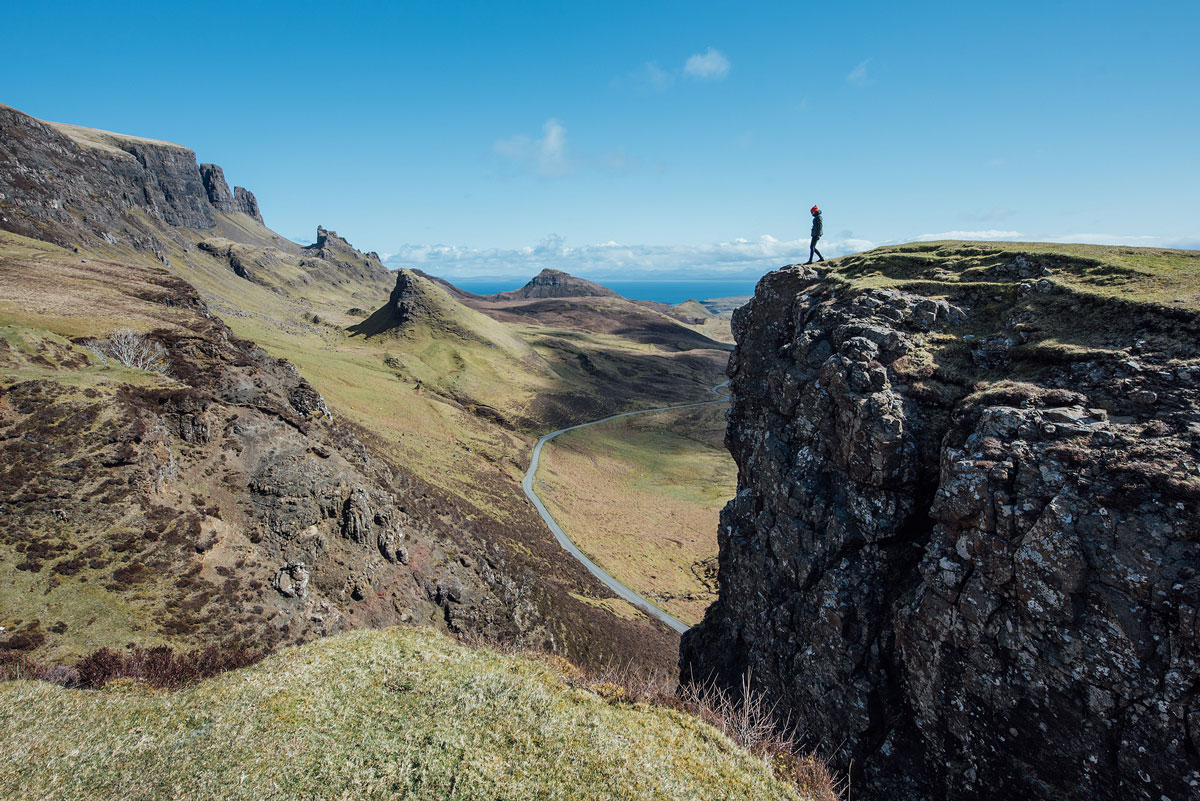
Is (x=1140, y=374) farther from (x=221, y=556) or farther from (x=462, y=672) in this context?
(x=221, y=556)

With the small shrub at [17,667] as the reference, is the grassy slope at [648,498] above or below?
below

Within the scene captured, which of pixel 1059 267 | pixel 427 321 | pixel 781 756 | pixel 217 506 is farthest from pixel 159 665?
pixel 427 321

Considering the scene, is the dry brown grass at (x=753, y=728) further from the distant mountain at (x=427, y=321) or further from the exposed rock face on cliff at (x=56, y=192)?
the distant mountain at (x=427, y=321)

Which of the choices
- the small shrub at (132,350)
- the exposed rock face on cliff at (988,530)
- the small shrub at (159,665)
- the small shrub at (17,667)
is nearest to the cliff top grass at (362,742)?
the small shrub at (159,665)

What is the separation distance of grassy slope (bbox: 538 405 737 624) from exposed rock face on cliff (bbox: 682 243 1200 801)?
114 ft

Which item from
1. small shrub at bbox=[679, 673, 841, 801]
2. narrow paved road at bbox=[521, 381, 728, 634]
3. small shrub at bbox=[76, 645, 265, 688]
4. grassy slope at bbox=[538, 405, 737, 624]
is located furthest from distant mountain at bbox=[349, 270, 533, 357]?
small shrub at bbox=[679, 673, 841, 801]

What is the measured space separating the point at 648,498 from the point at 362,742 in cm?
7488

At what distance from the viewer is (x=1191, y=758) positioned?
→ 37.2 feet

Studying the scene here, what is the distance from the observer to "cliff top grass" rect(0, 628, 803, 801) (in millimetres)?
12789

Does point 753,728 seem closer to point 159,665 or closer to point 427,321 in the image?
point 159,665

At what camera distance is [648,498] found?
87188 millimetres

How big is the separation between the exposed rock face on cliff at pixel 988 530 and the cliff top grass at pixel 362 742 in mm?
6718

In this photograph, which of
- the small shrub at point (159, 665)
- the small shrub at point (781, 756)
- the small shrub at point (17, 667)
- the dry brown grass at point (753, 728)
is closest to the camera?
the small shrub at point (781, 756)

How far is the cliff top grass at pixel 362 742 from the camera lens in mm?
12789
